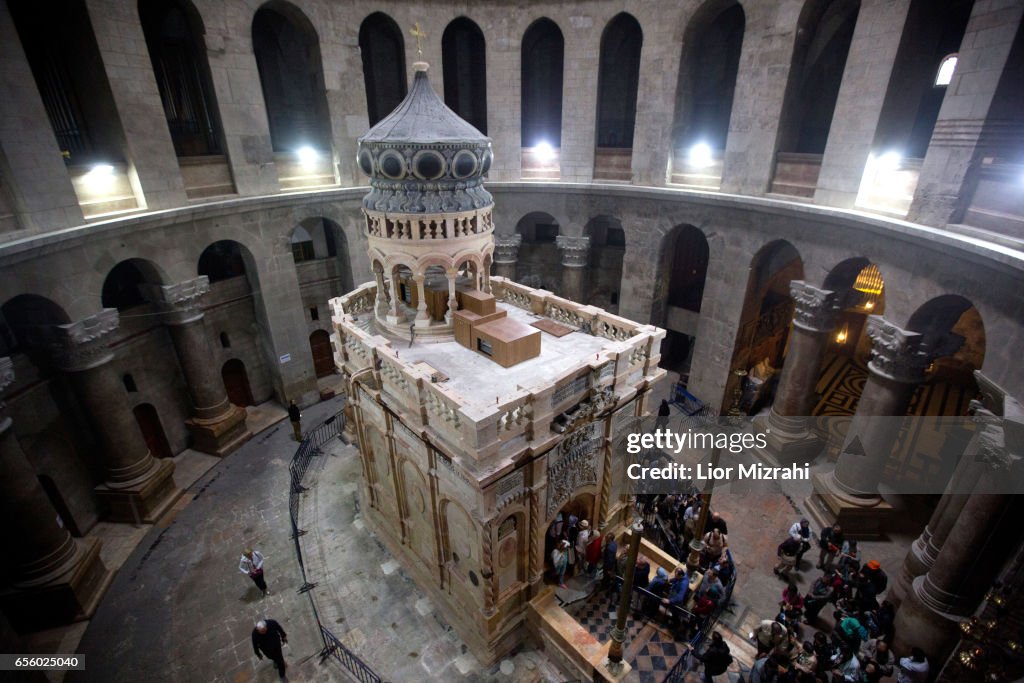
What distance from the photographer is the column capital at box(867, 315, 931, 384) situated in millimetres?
12719

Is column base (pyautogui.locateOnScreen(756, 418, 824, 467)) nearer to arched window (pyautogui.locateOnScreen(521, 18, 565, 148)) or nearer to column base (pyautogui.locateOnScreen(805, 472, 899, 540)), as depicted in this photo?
column base (pyautogui.locateOnScreen(805, 472, 899, 540))

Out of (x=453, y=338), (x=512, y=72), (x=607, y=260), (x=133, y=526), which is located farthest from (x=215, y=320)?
(x=607, y=260)

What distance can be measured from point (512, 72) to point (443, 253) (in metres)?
11.3

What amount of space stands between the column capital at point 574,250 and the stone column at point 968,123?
11132mm

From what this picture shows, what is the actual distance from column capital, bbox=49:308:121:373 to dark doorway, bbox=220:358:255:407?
5878 millimetres

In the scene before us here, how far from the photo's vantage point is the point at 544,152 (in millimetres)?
20844

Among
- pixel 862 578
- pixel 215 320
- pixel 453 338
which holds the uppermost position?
pixel 453 338

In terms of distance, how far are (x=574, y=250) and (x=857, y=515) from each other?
43.9 ft

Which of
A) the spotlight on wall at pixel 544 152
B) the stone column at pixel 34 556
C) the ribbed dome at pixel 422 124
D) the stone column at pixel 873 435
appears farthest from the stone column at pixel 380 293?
the stone column at pixel 873 435

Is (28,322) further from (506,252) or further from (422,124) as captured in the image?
(506,252)

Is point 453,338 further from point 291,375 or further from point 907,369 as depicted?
point 907,369

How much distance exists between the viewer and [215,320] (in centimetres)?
1894

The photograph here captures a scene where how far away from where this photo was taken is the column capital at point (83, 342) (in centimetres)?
1321

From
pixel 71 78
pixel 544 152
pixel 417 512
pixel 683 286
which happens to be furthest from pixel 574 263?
pixel 71 78
